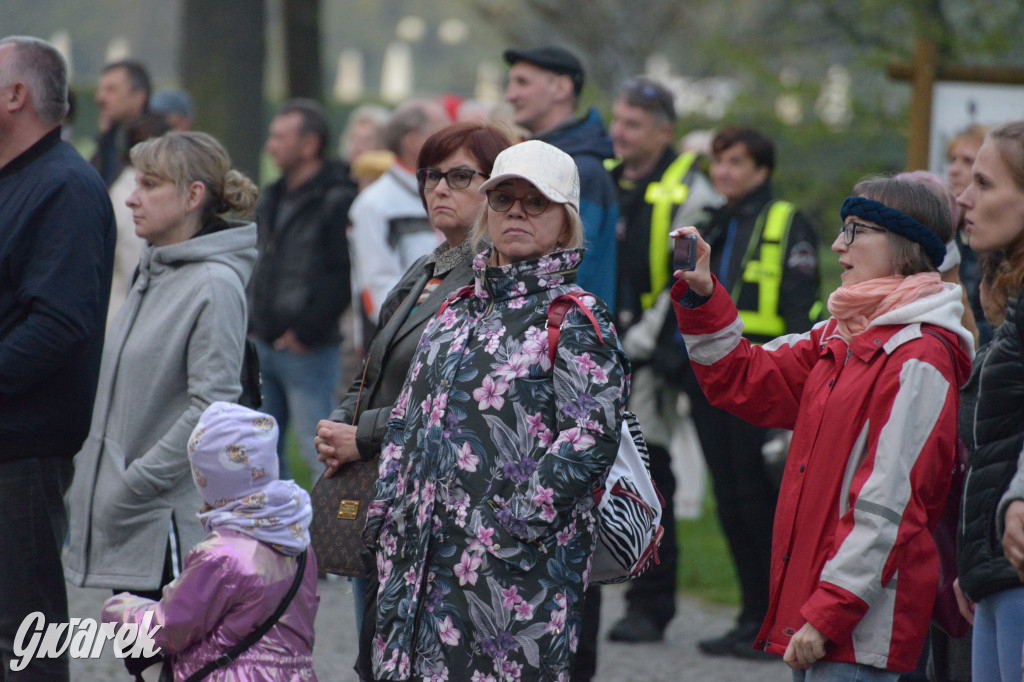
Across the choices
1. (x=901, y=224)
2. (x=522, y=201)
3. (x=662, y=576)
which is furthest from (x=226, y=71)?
(x=901, y=224)

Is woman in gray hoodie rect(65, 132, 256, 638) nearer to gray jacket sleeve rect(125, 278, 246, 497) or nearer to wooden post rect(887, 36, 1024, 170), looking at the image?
gray jacket sleeve rect(125, 278, 246, 497)

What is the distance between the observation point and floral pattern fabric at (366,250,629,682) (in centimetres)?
317

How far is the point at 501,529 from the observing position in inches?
126

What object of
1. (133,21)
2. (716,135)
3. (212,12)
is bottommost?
(716,135)

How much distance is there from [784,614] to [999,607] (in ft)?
1.78

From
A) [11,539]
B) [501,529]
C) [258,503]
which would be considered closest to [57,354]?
[11,539]

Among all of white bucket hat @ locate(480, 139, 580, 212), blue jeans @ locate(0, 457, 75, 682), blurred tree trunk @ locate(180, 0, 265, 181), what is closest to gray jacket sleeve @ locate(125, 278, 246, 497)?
blue jeans @ locate(0, 457, 75, 682)

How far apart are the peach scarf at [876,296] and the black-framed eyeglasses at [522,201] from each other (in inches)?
32.7

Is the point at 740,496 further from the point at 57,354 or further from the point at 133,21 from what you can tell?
the point at 133,21

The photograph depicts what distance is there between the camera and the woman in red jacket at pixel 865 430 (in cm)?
307

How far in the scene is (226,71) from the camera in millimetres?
10523

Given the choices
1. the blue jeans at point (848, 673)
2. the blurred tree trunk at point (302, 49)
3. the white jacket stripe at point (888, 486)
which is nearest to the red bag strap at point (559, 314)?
the white jacket stripe at point (888, 486)

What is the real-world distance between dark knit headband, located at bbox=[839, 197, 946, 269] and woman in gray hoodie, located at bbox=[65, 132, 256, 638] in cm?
212

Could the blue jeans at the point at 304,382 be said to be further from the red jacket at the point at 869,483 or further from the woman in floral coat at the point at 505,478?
the red jacket at the point at 869,483
